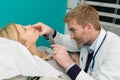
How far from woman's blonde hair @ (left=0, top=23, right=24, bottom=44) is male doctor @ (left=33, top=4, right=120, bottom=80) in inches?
10.1

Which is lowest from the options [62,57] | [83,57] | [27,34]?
[83,57]

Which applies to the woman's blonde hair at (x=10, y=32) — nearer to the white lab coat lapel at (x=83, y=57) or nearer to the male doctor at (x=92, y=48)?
the male doctor at (x=92, y=48)

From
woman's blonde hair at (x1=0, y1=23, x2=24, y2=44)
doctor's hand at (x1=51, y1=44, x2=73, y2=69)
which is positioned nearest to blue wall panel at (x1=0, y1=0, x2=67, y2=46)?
woman's blonde hair at (x1=0, y1=23, x2=24, y2=44)

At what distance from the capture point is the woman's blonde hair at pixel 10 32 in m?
1.66

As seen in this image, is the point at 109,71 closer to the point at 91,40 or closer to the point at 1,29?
the point at 91,40

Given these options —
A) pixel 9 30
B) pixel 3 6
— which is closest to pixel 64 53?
pixel 9 30

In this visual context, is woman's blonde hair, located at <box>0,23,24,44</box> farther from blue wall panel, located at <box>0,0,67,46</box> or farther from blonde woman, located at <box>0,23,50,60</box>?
blue wall panel, located at <box>0,0,67,46</box>

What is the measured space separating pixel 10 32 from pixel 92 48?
24.4 inches

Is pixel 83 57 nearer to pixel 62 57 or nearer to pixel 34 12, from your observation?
pixel 62 57

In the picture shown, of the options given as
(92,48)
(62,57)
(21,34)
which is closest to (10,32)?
(21,34)

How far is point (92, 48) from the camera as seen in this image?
6.06ft

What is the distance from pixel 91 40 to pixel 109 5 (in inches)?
37.2

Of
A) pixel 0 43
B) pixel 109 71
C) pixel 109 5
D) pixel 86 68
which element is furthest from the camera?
pixel 109 5

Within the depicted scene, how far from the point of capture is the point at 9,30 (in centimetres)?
169
